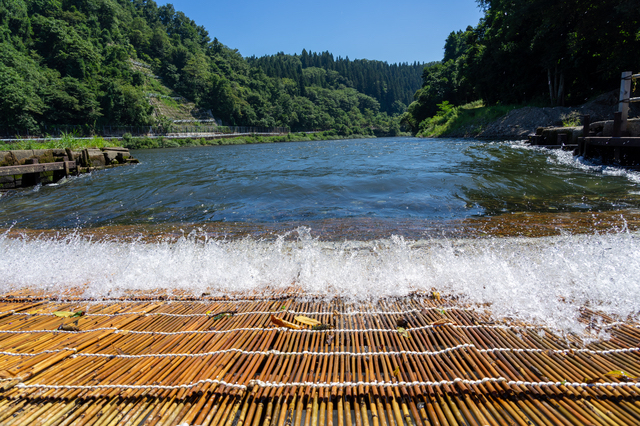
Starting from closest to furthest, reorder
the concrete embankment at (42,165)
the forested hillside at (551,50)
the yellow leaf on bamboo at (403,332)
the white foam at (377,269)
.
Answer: the yellow leaf on bamboo at (403,332) < the white foam at (377,269) < the concrete embankment at (42,165) < the forested hillside at (551,50)

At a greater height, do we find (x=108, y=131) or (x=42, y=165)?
(x=108, y=131)

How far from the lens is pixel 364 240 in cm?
558

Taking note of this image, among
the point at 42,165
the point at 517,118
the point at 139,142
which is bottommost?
the point at 42,165

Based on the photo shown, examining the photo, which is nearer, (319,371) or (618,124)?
(319,371)

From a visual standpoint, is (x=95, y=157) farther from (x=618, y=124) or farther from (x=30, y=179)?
(x=618, y=124)

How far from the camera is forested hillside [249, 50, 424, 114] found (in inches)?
6865

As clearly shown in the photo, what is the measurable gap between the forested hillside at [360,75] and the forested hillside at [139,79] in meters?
0.82

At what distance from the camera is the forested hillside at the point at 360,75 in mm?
174375

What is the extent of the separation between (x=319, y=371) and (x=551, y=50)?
36.1m

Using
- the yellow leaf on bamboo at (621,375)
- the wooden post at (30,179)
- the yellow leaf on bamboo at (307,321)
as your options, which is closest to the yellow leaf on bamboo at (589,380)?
the yellow leaf on bamboo at (621,375)

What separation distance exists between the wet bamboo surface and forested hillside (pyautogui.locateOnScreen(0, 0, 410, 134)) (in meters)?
79.9

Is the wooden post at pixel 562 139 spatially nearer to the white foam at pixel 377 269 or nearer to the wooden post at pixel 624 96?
the wooden post at pixel 624 96

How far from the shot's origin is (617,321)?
2.60 m

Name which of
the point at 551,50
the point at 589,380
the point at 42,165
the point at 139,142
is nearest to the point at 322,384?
the point at 589,380
